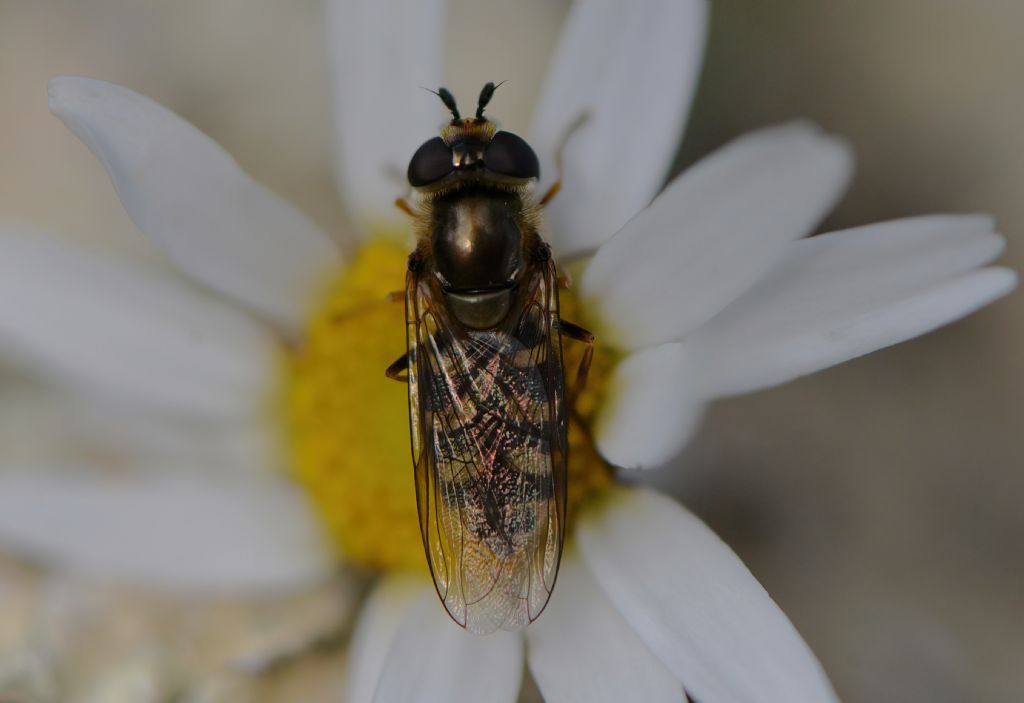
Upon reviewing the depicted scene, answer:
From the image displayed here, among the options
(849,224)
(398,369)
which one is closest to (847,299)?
(398,369)

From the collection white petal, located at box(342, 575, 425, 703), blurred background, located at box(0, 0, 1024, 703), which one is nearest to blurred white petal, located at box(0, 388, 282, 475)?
blurred background, located at box(0, 0, 1024, 703)

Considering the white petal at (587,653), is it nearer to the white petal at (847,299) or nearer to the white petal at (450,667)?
the white petal at (450,667)

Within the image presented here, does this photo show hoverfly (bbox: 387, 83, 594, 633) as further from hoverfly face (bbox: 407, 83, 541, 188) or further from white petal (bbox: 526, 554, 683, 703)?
white petal (bbox: 526, 554, 683, 703)

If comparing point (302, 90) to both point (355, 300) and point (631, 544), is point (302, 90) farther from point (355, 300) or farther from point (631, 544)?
point (631, 544)

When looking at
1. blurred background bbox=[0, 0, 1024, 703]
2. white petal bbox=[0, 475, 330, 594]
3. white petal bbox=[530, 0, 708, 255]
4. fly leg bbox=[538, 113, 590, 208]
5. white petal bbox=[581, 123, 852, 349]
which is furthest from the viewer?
blurred background bbox=[0, 0, 1024, 703]

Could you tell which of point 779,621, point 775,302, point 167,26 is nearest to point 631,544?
point 779,621

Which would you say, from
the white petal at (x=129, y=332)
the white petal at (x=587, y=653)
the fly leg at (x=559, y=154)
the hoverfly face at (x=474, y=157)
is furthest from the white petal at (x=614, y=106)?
the white petal at (x=129, y=332)
